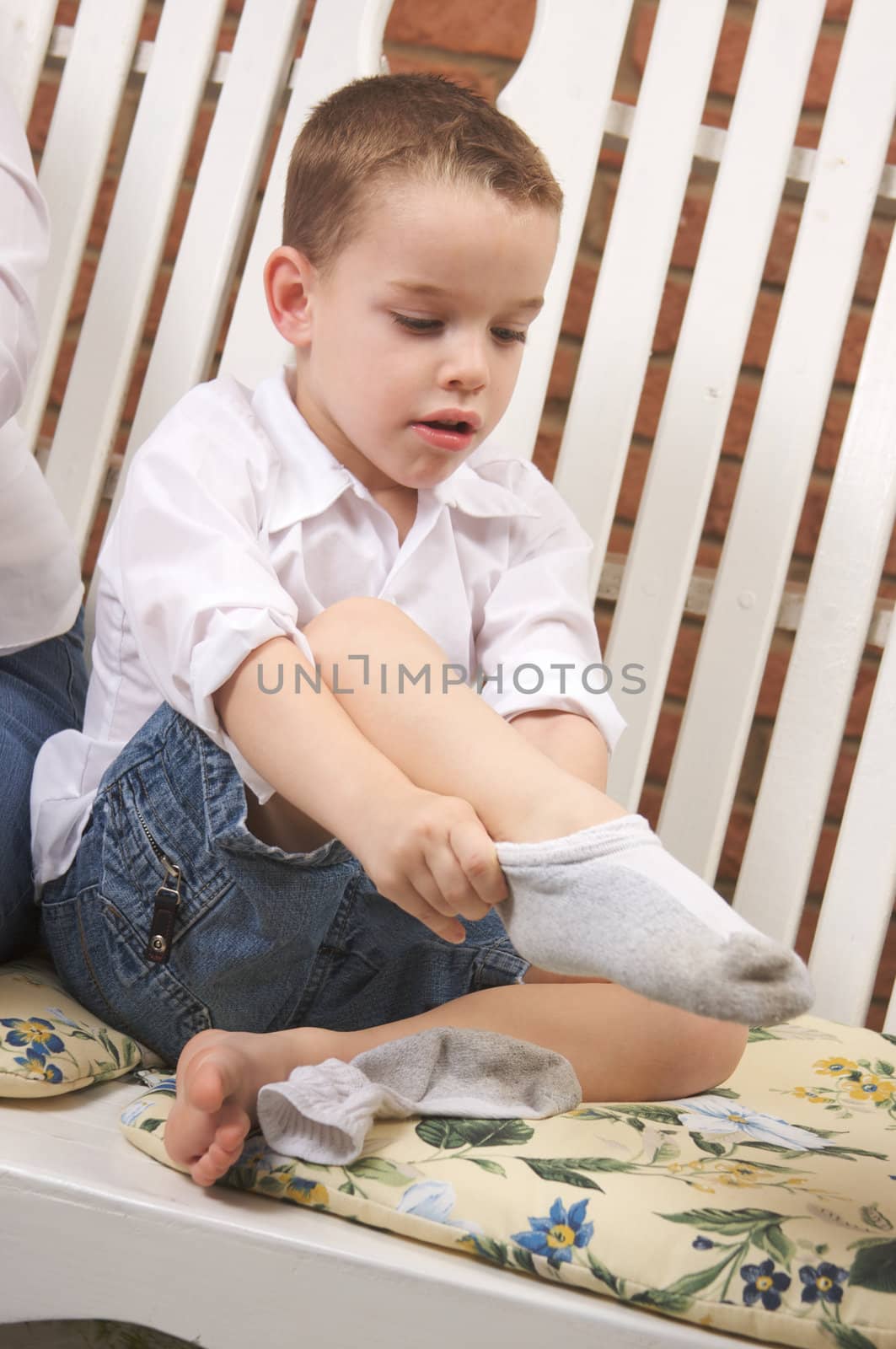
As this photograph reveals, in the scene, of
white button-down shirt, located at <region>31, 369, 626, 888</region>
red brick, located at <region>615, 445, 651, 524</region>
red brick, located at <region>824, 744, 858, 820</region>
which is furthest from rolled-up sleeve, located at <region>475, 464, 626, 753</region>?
red brick, located at <region>824, 744, 858, 820</region>

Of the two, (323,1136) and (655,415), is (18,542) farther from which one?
(655,415)

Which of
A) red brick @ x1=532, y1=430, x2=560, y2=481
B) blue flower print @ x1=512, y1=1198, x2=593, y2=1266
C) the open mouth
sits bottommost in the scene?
blue flower print @ x1=512, y1=1198, x2=593, y2=1266

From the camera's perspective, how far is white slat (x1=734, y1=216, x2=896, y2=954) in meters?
1.20

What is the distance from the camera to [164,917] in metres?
0.77

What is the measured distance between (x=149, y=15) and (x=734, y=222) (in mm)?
1074

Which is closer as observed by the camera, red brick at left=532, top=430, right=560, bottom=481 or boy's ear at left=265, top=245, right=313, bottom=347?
boy's ear at left=265, top=245, right=313, bottom=347

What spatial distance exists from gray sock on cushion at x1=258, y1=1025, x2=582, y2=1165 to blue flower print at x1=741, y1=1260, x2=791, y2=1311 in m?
0.16

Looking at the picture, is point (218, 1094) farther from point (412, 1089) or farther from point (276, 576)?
point (276, 576)

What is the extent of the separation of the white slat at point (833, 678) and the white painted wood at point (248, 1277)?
2.13ft

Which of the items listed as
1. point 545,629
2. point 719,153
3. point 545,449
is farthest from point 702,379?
point 545,449

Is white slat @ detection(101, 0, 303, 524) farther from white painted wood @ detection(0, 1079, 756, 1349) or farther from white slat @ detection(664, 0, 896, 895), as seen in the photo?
white painted wood @ detection(0, 1079, 756, 1349)

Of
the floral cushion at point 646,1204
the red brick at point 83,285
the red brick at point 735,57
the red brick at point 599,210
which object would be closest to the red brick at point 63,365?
the red brick at point 83,285

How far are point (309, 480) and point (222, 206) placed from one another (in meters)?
0.51

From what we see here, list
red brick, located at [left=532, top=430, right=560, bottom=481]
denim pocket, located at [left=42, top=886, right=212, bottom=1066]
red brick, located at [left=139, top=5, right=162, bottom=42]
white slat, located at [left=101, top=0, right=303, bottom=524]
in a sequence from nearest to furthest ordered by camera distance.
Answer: denim pocket, located at [left=42, top=886, right=212, bottom=1066] < white slat, located at [left=101, top=0, right=303, bottom=524] < red brick, located at [left=532, top=430, right=560, bottom=481] < red brick, located at [left=139, top=5, right=162, bottom=42]
